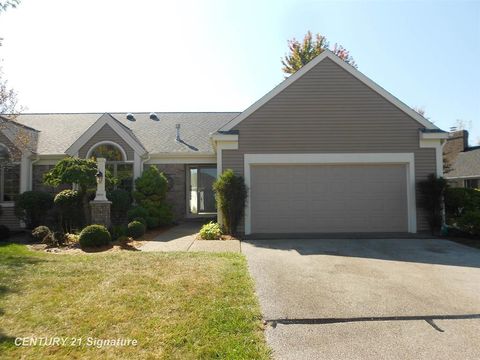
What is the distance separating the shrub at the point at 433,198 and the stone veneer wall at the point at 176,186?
9644 millimetres

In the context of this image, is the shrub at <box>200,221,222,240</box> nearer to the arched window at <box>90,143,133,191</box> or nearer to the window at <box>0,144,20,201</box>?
the arched window at <box>90,143,133,191</box>

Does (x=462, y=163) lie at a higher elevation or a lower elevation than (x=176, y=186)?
higher

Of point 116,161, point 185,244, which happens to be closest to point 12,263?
point 185,244

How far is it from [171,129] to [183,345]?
1468cm

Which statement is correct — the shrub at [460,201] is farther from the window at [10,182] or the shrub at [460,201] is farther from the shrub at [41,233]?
the window at [10,182]

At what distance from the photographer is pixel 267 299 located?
467cm

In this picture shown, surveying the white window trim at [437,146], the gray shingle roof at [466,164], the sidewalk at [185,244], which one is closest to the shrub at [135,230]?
the sidewalk at [185,244]

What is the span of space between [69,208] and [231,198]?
6042 mm

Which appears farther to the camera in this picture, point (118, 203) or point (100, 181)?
point (118, 203)

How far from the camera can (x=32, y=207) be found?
1228cm

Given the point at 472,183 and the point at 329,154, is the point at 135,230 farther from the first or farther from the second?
the point at 472,183

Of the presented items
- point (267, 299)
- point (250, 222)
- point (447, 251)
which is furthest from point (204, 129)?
point (267, 299)

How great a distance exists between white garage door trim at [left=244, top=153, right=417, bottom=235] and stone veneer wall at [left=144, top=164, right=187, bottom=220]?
4.86 meters

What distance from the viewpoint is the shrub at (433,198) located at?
1048 cm
